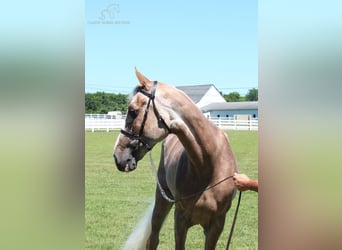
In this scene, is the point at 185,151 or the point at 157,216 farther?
the point at 157,216

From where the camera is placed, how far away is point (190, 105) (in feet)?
3.98

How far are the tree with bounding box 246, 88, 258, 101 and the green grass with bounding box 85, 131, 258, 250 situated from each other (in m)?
0.12

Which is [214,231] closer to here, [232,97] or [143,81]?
[232,97]

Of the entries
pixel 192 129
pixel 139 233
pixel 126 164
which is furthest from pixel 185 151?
pixel 139 233

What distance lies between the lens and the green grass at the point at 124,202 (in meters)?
1.28

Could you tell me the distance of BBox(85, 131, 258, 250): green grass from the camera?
1.28 m

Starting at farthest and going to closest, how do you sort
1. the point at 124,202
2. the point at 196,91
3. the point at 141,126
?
1. the point at 124,202
2. the point at 196,91
3. the point at 141,126

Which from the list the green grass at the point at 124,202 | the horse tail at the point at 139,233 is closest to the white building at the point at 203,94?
the green grass at the point at 124,202

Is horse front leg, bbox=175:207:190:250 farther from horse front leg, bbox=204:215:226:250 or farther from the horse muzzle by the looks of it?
the horse muzzle

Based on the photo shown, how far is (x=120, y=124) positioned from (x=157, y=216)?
0.42 meters

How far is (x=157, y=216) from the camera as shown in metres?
1.49
